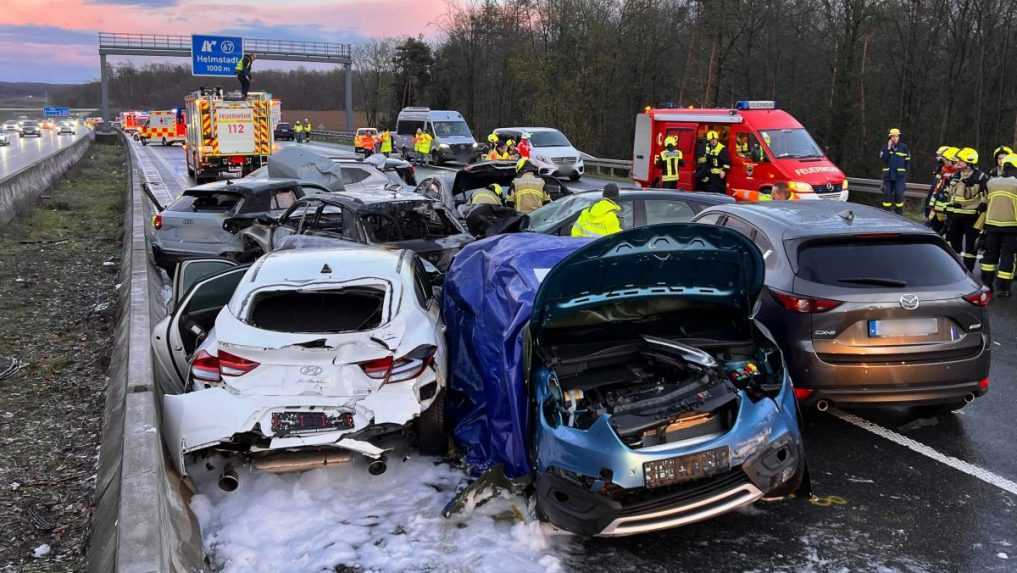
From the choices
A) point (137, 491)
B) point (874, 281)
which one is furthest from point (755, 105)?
point (137, 491)

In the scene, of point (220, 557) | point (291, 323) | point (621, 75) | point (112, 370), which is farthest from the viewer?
point (621, 75)

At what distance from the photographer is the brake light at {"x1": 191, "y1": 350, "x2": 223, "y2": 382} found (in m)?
4.84

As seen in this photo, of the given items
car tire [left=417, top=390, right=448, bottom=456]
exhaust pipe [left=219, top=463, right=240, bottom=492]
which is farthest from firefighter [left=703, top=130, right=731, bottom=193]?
exhaust pipe [left=219, top=463, right=240, bottom=492]

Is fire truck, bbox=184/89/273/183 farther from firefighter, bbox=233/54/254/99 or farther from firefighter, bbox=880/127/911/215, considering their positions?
firefighter, bbox=880/127/911/215

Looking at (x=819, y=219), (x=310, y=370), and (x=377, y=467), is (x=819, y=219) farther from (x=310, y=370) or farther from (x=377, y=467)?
(x=310, y=370)

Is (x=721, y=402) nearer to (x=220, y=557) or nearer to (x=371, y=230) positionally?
(x=220, y=557)

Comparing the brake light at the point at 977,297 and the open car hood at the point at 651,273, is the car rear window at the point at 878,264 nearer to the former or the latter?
the brake light at the point at 977,297

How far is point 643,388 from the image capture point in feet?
14.5

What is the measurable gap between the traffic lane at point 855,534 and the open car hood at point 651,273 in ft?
3.87

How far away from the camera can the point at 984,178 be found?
35.8ft

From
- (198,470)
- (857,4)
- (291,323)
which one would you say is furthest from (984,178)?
(857,4)

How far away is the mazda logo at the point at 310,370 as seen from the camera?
4.74m

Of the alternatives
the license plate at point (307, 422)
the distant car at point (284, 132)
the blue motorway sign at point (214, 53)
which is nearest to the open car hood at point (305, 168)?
the license plate at point (307, 422)

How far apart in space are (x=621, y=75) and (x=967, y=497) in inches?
1637
